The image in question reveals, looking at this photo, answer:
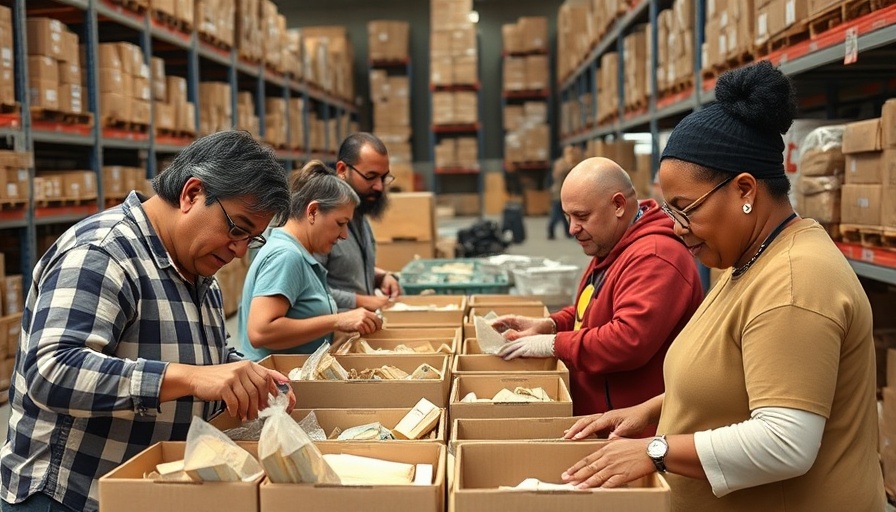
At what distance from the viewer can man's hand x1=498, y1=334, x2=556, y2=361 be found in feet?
9.25

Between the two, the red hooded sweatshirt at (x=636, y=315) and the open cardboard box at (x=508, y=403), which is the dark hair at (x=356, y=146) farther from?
the open cardboard box at (x=508, y=403)

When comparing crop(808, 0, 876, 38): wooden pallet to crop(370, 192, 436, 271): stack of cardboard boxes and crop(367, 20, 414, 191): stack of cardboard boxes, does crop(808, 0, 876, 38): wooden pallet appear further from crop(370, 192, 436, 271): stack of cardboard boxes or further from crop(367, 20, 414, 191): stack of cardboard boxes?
crop(367, 20, 414, 191): stack of cardboard boxes

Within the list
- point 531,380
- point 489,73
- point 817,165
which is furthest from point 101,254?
point 489,73

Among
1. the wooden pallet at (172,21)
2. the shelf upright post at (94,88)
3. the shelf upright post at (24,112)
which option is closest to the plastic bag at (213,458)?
the shelf upright post at (24,112)

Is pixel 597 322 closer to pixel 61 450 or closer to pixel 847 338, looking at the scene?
pixel 847 338

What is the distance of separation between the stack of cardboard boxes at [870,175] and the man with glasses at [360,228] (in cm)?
227

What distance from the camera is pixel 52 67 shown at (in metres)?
5.87

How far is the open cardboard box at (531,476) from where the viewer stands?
1506 millimetres

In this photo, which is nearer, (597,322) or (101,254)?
(101,254)

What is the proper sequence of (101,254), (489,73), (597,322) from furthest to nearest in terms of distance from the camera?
1. (489,73)
2. (597,322)
3. (101,254)

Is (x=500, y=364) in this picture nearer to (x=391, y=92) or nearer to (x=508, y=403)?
(x=508, y=403)

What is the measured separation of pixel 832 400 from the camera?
1.52 m

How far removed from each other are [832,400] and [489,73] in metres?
17.6

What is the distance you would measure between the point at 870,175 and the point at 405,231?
470 cm
